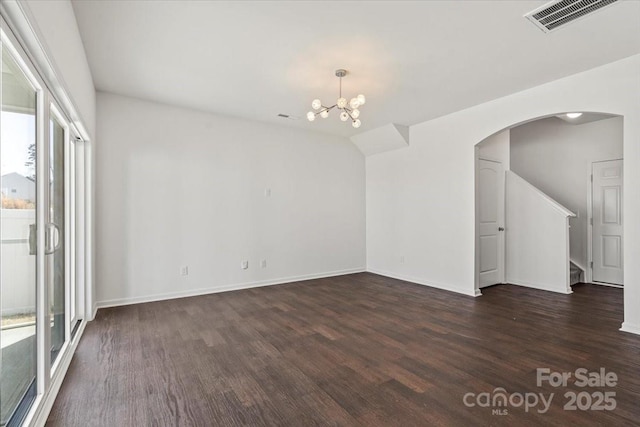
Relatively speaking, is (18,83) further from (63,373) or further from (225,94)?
(225,94)

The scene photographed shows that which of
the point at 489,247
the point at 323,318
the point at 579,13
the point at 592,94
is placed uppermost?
the point at 579,13

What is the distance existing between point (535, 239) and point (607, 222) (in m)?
1.42

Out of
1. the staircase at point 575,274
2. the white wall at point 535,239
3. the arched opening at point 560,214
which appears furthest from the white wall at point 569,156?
the white wall at point 535,239

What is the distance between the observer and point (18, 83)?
1731 mm

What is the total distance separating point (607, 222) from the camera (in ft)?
17.6

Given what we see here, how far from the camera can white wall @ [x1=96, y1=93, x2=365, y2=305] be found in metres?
4.25

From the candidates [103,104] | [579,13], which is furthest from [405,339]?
[103,104]

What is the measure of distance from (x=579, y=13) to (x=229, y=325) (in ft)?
14.1

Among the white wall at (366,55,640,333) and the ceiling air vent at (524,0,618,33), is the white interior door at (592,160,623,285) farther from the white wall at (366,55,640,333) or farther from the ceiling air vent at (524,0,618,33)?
the ceiling air vent at (524,0,618,33)

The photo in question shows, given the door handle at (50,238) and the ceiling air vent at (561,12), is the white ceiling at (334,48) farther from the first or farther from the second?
the door handle at (50,238)

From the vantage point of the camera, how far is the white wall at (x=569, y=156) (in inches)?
212

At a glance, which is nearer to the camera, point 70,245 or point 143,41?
point 143,41

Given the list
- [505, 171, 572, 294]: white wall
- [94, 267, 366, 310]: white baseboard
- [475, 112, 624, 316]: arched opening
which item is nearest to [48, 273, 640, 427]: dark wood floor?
[94, 267, 366, 310]: white baseboard

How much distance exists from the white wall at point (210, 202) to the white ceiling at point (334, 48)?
26.3 inches
